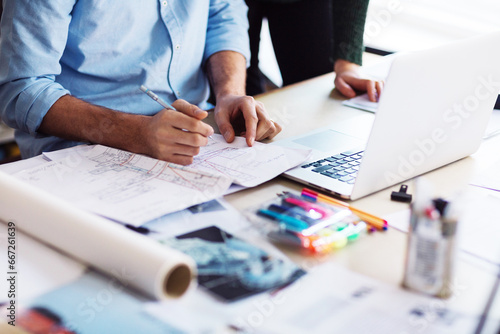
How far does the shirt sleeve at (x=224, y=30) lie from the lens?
1.47m

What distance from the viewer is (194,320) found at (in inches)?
23.0

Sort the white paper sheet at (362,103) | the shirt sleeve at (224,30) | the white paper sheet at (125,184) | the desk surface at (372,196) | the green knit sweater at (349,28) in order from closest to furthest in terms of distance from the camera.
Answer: the desk surface at (372,196)
the white paper sheet at (125,184)
the white paper sheet at (362,103)
the shirt sleeve at (224,30)
the green knit sweater at (349,28)

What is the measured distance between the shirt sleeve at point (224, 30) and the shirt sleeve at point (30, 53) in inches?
18.4

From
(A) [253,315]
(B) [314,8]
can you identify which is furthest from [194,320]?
(B) [314,8]

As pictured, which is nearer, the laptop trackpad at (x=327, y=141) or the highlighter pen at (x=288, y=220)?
the highlighter pen at (x=288, y=220)

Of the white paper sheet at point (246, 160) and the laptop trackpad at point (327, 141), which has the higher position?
the laptop trackpad at point (327, 141)

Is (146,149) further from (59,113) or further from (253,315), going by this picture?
(253,315)

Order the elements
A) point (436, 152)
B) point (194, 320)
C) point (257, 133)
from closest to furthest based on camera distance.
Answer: point (194, 320), point (436, 152), point (257, 133)

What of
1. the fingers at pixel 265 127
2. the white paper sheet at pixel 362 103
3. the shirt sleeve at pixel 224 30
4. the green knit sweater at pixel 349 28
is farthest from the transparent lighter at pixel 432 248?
the green knit sweater at pixel 349 28

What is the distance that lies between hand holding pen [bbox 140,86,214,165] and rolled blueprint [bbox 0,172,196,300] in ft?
0.90

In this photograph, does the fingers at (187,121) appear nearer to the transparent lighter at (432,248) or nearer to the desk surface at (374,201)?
the desk surface at (374,201)

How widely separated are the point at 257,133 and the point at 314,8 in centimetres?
98

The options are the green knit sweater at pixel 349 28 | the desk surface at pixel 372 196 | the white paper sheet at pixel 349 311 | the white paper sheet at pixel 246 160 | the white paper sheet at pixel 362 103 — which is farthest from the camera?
the green knit sweater at pixel 349 28

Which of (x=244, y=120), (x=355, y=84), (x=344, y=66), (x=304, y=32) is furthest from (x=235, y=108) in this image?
(x=304, y=32)
